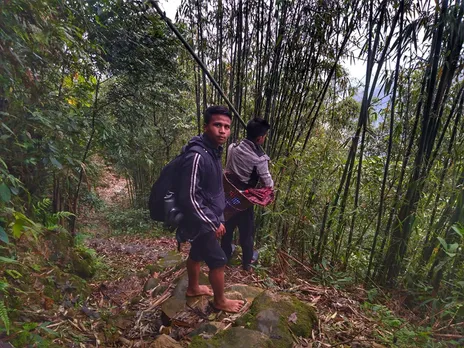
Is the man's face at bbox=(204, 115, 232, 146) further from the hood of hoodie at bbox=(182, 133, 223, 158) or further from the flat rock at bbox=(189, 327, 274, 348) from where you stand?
the flat rock at bbox=(189, 327, 274, 348)

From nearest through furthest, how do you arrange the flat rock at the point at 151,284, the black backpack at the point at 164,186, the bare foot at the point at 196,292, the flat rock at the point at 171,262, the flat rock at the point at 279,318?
the flat rock at the point at 279,318 < the black backpack at the point at 164,186 < the bare foot at the point at 196,292 < the flat rock at the point at 151,284 < the flat rock at the point at 171,262

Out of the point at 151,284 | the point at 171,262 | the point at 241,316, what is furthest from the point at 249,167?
the point at 171,262

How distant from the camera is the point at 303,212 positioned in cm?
287

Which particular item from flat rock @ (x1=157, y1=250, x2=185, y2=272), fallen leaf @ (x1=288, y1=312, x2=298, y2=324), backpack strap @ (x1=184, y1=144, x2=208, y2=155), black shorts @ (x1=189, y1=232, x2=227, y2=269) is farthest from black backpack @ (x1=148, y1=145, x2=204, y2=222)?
flat rock @ (x1=157, y1=250, x2=185, y2=272)

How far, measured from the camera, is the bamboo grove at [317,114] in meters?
2.18

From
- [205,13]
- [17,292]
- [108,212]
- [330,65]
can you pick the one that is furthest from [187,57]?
[108,212]

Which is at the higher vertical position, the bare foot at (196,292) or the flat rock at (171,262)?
the bare foot at (196,292)

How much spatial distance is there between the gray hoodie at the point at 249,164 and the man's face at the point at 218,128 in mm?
498

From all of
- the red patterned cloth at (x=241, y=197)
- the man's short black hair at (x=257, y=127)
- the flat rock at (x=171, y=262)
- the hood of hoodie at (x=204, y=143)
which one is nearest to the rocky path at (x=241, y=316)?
the flat rock at (x=171, y=262)

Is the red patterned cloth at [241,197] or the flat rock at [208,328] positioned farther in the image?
the red patterned cloth at [241,197]

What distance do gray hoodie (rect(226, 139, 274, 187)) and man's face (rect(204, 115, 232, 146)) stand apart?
0.50 metres

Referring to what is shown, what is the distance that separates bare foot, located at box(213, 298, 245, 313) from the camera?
79.3 inches

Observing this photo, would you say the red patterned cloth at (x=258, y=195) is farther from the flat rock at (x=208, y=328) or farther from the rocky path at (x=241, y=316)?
the flat rock at (x=208, y=328)

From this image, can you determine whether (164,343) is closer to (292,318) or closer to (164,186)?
(292,318)
